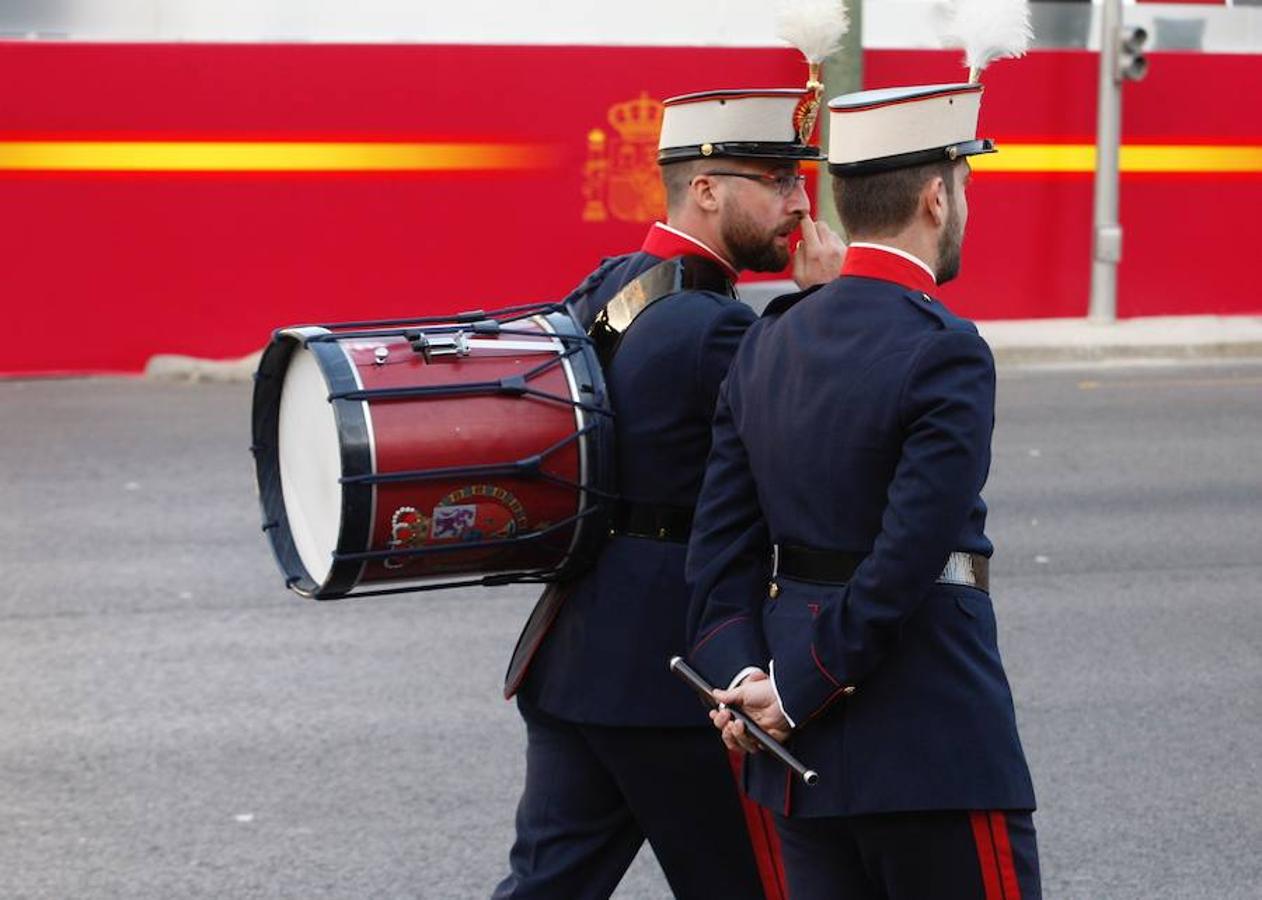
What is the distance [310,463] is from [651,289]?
0.66 meters

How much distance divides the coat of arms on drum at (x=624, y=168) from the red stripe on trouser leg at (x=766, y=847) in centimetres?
1087

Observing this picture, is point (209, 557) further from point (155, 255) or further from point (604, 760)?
point (155, 255)

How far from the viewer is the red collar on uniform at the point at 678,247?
142 inches

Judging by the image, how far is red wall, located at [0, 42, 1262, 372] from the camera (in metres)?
13.4

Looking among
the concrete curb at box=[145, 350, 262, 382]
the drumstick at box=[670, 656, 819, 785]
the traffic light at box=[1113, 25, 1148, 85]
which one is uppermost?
the drumstick at box=[670, 656, 819, 785]

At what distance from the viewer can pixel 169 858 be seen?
16.5ft

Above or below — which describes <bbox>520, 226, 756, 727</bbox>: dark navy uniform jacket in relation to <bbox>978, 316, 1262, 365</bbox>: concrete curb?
above

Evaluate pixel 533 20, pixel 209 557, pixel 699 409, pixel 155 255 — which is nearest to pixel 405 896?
pixel 699 409

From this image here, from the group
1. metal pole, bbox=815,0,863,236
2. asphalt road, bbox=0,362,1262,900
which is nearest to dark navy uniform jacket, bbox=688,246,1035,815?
asphalt road, bbox=0,362,1262,900

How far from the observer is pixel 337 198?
13836 millimetres

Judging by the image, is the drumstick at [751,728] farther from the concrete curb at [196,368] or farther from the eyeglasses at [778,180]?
the concrete curb at [196,368]

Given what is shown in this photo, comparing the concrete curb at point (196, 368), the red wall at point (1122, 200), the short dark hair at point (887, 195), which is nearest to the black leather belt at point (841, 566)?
the short dark hair at point (887, 195)

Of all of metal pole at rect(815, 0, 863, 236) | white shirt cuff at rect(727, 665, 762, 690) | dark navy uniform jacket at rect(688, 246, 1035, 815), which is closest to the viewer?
dark navy uniform jacket at rect(688, 246, 1035, 815)

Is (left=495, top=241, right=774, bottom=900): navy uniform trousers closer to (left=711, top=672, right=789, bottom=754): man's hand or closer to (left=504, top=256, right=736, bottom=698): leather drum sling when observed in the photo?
(left=504, top=256, right=736, bottom=698): leather drum sling
